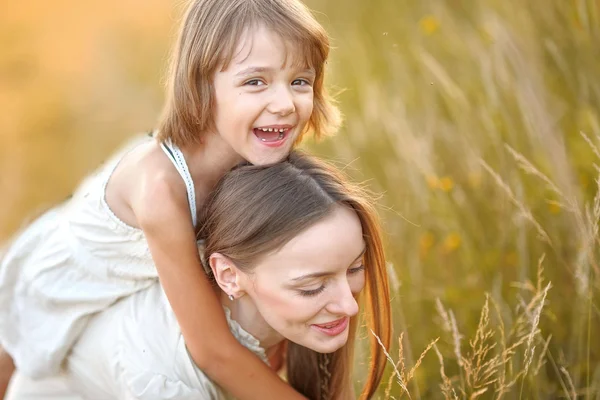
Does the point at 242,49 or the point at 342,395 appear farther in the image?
the point at 342,395

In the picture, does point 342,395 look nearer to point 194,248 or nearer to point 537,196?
point 194,248

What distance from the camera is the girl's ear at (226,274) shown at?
2832mm

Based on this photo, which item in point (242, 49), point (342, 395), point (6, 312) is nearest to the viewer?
point (242, 49)

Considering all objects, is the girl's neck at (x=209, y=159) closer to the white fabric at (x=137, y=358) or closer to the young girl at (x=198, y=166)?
the young girl at (x=198, y=166)

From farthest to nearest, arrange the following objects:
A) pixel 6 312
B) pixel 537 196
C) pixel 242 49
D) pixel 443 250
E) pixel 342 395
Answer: pixel 443 250 < pixel 537 196 < pixel 6 312 < pixel 342 395 < pixel 242 49

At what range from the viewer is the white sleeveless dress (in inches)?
126

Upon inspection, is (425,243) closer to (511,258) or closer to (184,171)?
(511,258)

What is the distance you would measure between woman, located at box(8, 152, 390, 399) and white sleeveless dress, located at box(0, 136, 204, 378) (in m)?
0.08

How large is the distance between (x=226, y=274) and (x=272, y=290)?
207mm

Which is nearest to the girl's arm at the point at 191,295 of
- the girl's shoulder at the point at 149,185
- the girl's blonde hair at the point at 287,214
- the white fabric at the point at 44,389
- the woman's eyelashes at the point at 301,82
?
the girl's shoulder at the point at 149,185

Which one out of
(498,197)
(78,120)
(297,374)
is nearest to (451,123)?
(498,197)

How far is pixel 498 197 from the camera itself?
3973 mm

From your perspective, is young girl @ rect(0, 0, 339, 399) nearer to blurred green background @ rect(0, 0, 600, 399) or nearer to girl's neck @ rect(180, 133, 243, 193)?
girl's neck @ rect(180, 133, 243, 193)

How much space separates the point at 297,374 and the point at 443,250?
1.11m
